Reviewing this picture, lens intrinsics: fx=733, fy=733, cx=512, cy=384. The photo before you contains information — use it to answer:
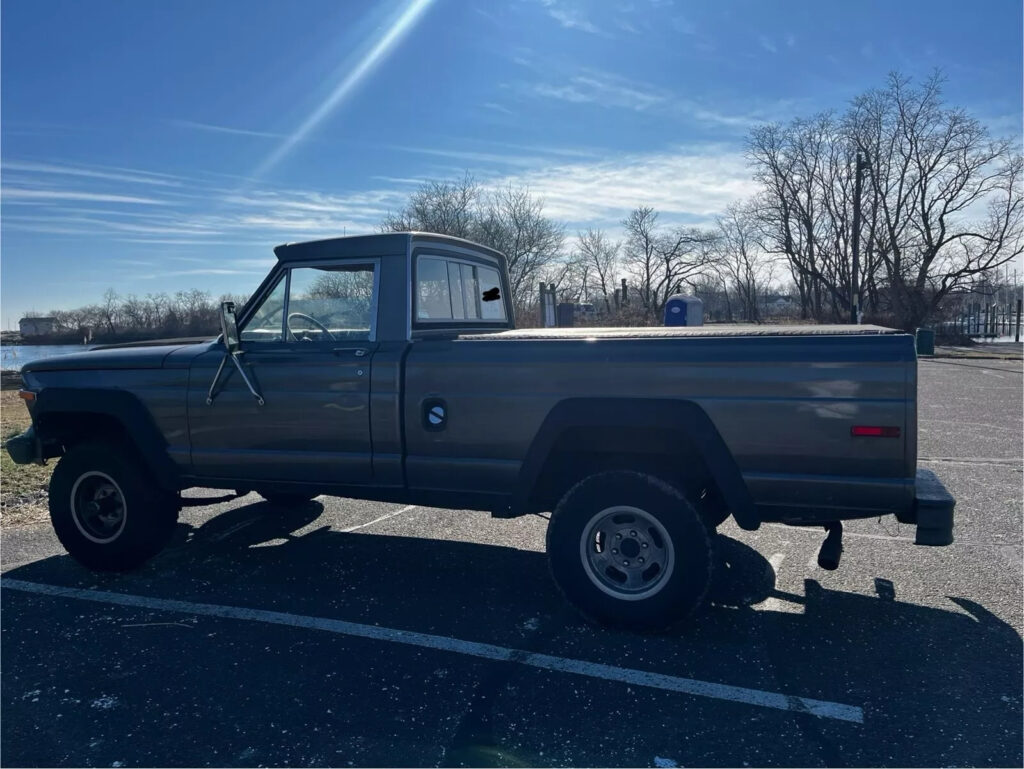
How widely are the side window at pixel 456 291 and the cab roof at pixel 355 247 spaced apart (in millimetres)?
182

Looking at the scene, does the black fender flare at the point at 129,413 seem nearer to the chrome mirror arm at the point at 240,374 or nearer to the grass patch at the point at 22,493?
the chrome mirror arm at the point at 240,374

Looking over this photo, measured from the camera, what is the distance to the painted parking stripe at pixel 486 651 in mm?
A: 3098

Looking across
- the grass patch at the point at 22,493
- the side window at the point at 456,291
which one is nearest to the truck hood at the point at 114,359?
the side window at the point at 456,291

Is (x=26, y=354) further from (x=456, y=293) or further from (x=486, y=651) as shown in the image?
(x=486, y=651)

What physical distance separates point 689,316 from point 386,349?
8.40 m

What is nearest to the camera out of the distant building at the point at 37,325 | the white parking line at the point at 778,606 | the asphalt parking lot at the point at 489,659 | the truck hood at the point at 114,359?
the asphalt parking lot at the point at 489,659

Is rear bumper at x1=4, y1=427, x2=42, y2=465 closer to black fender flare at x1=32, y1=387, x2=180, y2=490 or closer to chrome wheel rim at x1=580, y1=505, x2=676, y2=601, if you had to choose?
black fender flare at x1=32, y1=387, x2=180, y2=490

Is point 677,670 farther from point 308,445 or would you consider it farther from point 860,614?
point 308,445

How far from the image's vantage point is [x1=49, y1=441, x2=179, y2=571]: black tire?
15.7 feet

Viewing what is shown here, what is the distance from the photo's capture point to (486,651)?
3.64 meters

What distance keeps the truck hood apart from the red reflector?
3.86m

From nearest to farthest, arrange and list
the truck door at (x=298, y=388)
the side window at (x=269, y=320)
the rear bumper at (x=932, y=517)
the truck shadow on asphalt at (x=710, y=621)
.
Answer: the truck shadow on asphalt at (x=710, y=621)
the rear bumper at (x=932, y=517)
the truck door at (x=298, y=388)
the side window at (x=269, y=320)

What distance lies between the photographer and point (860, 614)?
13.1 ft

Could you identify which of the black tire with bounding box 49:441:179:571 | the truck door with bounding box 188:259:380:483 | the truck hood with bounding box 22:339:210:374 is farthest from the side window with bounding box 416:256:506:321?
the black tire with bounding box 49:441:179:571
